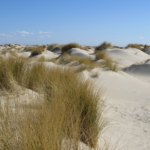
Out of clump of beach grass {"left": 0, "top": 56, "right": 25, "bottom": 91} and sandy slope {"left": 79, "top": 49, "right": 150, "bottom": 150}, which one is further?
clump of beach grass {"left": 0, "top": 56, "right": 25, "bottom": 91}

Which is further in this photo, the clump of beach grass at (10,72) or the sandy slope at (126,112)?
the clump of beach grass at (10,72)

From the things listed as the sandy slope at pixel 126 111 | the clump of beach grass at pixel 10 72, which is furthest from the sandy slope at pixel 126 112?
the clump of beach grass at pixel 10 72

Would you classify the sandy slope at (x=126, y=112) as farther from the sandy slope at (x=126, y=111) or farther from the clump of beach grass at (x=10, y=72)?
the clump of beach grass at (x=10, y=72)

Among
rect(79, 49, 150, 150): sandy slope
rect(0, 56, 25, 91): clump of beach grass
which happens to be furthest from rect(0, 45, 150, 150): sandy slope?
rect(0, 56, 25, 91): clump of beach grass

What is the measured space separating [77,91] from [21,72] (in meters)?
1.61

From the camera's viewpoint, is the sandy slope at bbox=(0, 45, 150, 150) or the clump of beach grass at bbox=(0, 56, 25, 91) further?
the clump of beach grass at bbox=(0, 56, 25, 91)

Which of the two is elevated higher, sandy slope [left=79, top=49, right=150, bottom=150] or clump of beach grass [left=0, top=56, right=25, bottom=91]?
clump of beach grass [left=0, top=56, right=25, bottom=91]

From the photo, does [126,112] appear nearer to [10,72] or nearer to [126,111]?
[126,111]

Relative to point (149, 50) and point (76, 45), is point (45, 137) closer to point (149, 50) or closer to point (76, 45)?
point (76, 45)

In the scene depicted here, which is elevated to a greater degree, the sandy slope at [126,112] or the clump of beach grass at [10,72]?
the clump of beach grass at [10,72]

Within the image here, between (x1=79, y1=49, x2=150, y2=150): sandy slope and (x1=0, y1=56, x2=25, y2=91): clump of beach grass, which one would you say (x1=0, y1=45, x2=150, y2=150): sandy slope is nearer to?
(x1=79, y1=49, x2=150, y2=150): sandy slope

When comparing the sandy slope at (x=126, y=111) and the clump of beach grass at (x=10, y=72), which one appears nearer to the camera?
the sandy slope at (x=126, y=111)

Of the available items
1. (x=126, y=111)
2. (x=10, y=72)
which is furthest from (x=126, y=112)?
(x=10, y=72)

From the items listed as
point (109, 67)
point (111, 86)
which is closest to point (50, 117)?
point (111, 86)
